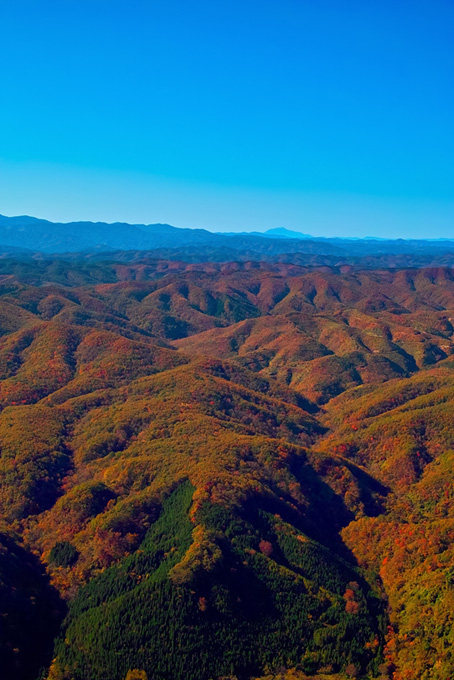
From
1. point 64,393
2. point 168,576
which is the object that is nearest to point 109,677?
point 168,576

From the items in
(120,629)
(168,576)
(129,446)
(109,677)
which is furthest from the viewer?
(129,446)

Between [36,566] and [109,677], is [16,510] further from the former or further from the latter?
[109,677]

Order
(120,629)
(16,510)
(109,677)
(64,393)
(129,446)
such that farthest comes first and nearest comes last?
(64,393) < (129,446) < (16,510) < (120,629) < (109,677)

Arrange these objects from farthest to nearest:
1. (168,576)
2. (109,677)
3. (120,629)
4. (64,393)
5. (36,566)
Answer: (64,393) < (36,566) < (168,576) < (120,629) < (109,677)

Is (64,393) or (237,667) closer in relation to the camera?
(237,667)

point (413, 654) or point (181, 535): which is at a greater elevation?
point (181, 535)

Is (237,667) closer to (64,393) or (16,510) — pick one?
(16,510)

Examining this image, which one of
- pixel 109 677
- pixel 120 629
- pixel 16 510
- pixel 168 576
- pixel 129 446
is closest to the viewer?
pixel 109 677

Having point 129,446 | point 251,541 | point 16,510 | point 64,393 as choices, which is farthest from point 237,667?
point 64,393

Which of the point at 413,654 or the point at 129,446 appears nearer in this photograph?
the point at 413,654
